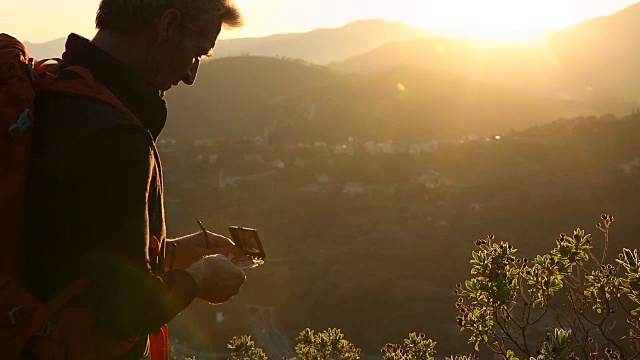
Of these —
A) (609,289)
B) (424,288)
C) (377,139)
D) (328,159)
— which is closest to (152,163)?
(609,289)

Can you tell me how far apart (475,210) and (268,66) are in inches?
3519

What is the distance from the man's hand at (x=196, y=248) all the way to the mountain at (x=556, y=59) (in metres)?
132

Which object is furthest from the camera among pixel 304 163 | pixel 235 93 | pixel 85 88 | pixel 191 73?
pixel 235 93

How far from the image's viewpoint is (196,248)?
9.37 feet

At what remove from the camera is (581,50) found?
158 m

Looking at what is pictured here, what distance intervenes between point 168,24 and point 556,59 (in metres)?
170

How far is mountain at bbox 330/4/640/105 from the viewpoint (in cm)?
14350

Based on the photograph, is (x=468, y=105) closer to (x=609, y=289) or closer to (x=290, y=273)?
(x=290, y=273)

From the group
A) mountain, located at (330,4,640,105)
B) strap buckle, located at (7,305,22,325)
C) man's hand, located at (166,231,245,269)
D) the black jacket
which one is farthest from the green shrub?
mountain, located at (330,4,640,105)

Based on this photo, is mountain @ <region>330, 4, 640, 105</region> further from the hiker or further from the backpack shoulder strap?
the backpack shoulder strap

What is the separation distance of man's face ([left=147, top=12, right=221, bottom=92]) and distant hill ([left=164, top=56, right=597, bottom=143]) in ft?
329

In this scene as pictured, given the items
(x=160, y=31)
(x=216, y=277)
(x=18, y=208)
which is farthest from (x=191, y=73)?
(x=18, y=208)

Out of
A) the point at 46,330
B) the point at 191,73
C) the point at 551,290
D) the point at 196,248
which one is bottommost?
the point at 551,290

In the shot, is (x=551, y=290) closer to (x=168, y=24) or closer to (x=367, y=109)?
(x=168, y=24)
